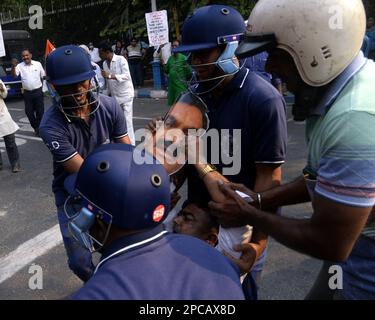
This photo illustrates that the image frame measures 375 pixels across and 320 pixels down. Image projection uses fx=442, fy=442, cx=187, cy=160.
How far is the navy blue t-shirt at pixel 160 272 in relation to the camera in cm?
123

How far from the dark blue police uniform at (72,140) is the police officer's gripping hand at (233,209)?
1.27 meters

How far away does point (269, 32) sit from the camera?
1428mm

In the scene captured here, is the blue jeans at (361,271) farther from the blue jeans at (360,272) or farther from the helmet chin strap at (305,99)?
the helmet chin strap at (305,99)

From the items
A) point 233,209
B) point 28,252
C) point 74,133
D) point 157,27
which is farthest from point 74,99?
point 157,27

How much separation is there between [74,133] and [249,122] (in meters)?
1.33

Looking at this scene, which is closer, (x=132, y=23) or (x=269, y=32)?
(x=269, y=32)

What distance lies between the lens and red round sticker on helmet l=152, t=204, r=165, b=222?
144 centimetres

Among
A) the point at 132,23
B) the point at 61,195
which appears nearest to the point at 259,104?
the point at 61,195

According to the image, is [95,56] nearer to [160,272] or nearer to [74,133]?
[74,133]

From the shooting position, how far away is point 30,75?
9.42m

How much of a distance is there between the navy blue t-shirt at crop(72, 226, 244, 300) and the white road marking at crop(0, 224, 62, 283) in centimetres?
273

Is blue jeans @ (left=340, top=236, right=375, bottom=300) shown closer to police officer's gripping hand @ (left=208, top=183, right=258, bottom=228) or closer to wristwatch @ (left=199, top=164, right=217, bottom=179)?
police officer's gripping hand @ (left=208, top=183, right=258, bottom=228)
